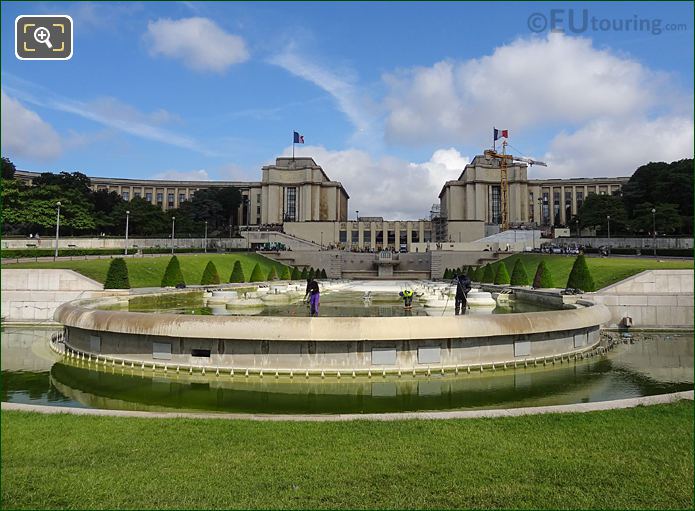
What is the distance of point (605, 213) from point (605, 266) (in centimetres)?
4615

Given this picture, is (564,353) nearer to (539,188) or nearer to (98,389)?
(98,389)

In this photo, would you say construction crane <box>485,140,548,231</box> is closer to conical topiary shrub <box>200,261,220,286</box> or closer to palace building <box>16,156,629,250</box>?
palace building <box>16,156,629,250</box>

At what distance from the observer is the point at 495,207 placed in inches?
4838

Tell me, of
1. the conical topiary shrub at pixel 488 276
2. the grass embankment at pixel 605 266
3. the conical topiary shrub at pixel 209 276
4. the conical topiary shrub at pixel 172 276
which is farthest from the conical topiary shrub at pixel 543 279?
the conical topiary shrub at pixel 172 276

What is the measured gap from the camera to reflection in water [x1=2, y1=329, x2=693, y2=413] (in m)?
9.67

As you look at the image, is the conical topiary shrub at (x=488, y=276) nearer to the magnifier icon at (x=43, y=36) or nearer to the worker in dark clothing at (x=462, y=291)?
the worker in dark clothing at (x=462, y=291)

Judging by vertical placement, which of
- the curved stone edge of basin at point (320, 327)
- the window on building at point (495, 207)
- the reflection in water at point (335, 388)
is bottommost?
the reflection in water at point (335, 388)

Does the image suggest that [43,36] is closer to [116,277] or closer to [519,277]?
[116,277]

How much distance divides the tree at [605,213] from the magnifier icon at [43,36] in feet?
260

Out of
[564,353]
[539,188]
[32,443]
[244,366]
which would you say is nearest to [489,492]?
[32,443]

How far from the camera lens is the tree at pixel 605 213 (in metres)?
73.7

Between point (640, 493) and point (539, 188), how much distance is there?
130747 mm

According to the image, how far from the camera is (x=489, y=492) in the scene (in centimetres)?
471

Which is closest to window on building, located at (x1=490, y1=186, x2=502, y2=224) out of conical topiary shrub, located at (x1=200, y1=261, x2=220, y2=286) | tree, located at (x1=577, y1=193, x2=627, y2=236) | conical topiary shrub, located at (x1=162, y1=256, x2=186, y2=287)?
tree, located at (x1=577, y1=193, x2=627, y2=236)
